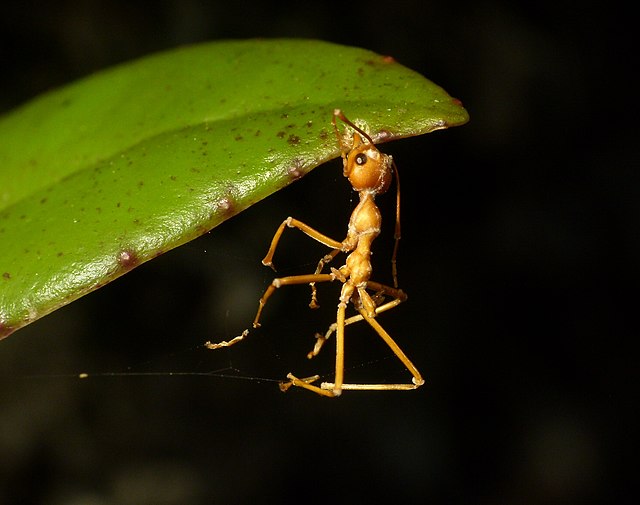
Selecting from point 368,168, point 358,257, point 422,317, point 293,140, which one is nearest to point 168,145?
point 293,140

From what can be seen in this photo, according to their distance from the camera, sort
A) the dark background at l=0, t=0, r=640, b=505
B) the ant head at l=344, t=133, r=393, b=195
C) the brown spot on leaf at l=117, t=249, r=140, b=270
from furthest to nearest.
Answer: the dark background at l=0, t=0, r=640, b=505 → the ant head at l=344, t=133, r=393, b=195 → the brown spot on leaf at l=117, t=249, r=140, b=270

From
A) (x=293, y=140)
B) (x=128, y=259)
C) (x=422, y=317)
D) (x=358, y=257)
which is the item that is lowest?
(x=422, y=317)

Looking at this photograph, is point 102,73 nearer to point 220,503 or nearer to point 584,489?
point 220,503

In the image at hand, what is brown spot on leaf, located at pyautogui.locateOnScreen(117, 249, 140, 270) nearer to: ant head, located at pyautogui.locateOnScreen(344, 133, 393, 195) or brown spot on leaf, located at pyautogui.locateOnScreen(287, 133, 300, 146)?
brown spot on leaf, located at pyautogui.locateOnScreen(287, 133, 300, 146)

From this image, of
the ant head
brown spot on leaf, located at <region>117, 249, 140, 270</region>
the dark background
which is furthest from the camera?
the dark background

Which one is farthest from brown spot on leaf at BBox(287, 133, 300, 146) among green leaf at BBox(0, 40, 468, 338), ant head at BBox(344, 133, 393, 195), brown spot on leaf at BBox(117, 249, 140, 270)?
brown spot on leaf at BBox(117, 249, 140, 270)

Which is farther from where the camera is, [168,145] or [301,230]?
[301,230]

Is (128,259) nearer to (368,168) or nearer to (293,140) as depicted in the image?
(293,140)
